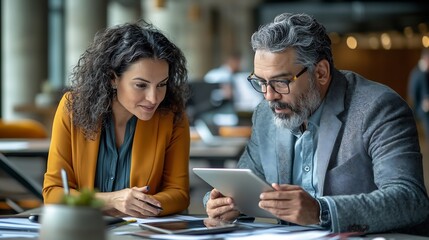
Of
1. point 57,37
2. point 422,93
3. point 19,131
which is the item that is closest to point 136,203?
point 19,131

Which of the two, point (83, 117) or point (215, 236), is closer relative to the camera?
point (215, 236)

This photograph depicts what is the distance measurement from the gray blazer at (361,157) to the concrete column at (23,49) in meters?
12.3

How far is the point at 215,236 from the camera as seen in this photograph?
82.4 inches

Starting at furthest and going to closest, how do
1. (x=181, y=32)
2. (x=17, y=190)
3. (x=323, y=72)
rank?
(x=181, y=32), (x=17, y=190), (x=323, y=72)

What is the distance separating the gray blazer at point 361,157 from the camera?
7.59 feet

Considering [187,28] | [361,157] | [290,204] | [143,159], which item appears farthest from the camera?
[187,28]

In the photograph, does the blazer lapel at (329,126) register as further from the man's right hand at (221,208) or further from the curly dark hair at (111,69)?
the curly dark hair at (111,69)

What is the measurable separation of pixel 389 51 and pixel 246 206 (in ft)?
83.3

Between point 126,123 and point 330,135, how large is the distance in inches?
27.1

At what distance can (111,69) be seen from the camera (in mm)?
2826

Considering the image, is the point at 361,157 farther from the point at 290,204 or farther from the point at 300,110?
the point at 290,204

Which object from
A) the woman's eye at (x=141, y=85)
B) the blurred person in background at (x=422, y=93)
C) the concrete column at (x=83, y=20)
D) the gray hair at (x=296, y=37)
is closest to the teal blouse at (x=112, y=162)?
the woman's eye at (x=141, y=85)

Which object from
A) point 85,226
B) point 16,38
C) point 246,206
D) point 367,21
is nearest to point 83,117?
point 246,206

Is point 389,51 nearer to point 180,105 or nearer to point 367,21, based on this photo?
point 367,21
